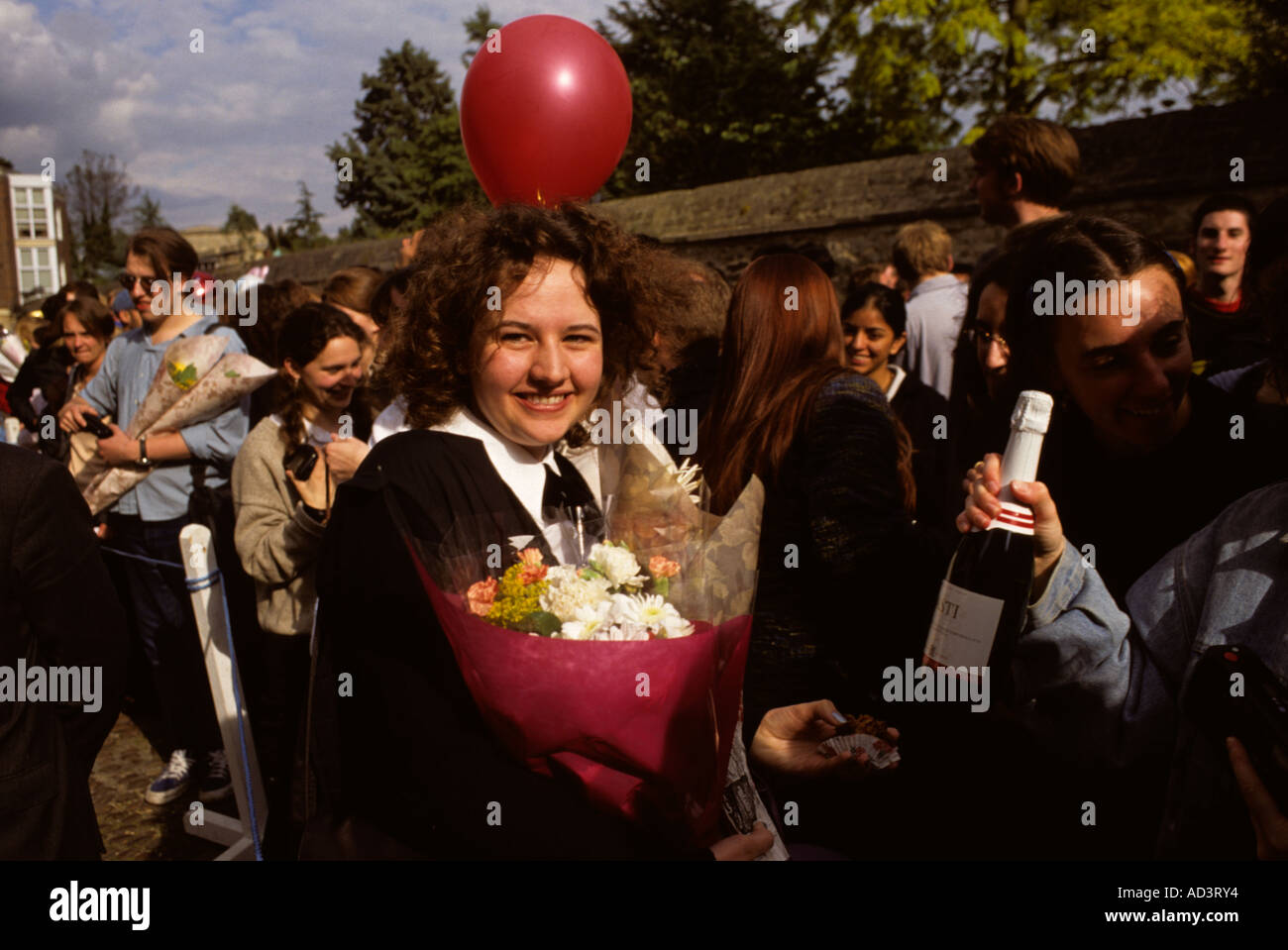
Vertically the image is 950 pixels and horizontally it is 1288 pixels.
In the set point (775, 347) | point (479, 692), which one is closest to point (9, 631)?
point (479, 692)

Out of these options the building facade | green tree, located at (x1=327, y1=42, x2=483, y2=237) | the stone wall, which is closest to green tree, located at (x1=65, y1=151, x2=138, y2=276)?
the building facade

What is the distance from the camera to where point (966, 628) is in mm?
1367

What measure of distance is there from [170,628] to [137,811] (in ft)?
2.89

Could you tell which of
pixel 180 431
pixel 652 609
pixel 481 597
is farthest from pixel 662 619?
pixel 180 431

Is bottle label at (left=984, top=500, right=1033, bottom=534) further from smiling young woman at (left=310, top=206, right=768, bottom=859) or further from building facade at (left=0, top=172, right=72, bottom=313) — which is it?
building facade at (left=0, top=172, right=72, bottom=313)

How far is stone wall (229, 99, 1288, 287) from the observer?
5816mm

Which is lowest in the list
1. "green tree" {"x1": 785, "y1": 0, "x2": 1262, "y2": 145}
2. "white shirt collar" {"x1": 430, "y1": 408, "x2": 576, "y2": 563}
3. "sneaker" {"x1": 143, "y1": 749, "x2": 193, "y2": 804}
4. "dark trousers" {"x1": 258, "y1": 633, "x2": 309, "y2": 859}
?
"sneaker" {"x1": 143, "y1": 749, "x2": 193, "y2": 804}

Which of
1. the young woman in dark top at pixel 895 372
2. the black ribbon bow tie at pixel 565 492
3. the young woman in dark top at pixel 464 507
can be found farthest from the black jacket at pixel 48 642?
the young woman in dark top at pixel 895 372

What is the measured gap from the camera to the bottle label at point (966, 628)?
4.47ft

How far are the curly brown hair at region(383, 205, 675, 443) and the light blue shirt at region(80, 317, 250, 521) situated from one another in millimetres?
2611

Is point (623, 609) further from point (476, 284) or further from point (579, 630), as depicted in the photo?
point (476, 284)

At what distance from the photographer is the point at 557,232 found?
182 cm
